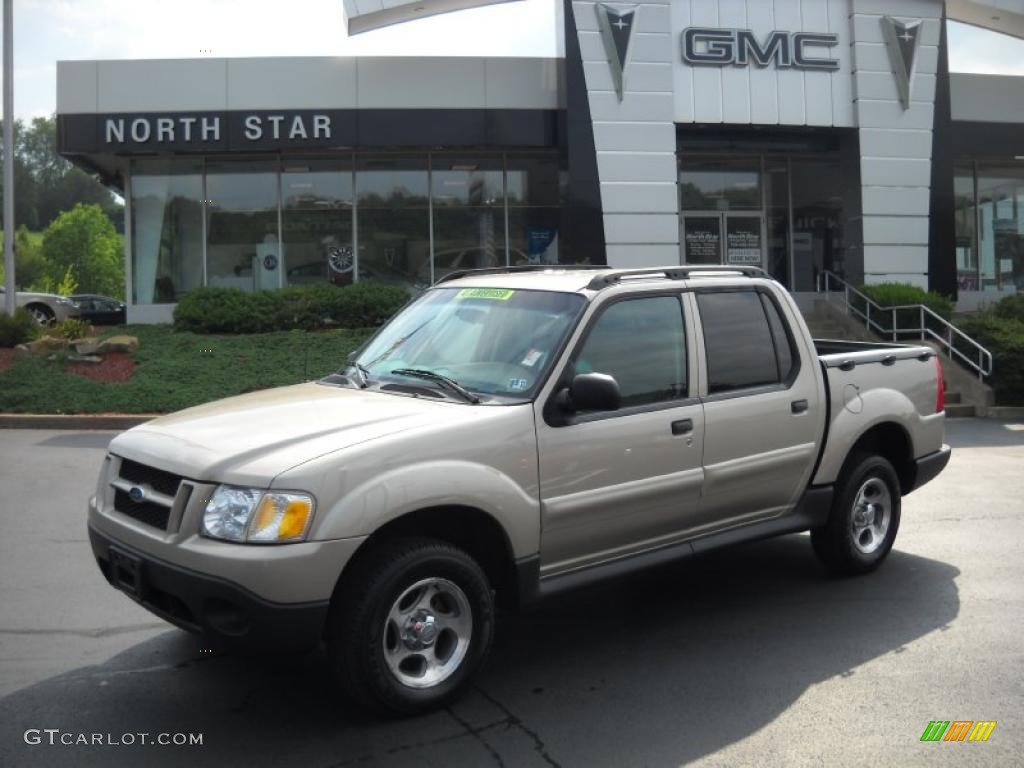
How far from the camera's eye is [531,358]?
4.71m

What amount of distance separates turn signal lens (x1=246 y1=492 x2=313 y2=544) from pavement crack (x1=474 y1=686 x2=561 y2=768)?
1215 mm

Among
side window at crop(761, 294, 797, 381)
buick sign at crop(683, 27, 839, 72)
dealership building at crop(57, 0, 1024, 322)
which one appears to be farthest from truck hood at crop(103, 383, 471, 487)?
buick sign at crop(683, 27, 839, 72)

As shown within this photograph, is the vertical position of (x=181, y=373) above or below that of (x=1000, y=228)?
below

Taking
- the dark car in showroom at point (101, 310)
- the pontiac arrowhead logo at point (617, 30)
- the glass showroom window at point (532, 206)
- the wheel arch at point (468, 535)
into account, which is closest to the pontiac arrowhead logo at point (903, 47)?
the pontiac arrowhead logo at point (617, 30)

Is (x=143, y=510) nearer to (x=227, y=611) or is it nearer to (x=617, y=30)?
(x=227, y=611)

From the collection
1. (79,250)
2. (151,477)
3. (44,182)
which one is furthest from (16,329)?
(44,182)

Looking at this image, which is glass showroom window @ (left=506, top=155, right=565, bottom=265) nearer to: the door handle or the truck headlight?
the door handle

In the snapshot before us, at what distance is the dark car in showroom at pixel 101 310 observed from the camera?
32.1 m

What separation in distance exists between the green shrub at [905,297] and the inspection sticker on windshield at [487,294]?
50.9 feet

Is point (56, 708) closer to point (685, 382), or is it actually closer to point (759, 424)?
point (685, 382)

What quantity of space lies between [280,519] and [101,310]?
32.2m

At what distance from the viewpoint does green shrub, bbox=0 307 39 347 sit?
16969 millimetres

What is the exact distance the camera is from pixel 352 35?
20922mm

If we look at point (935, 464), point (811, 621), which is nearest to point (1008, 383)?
point (935, 464)
